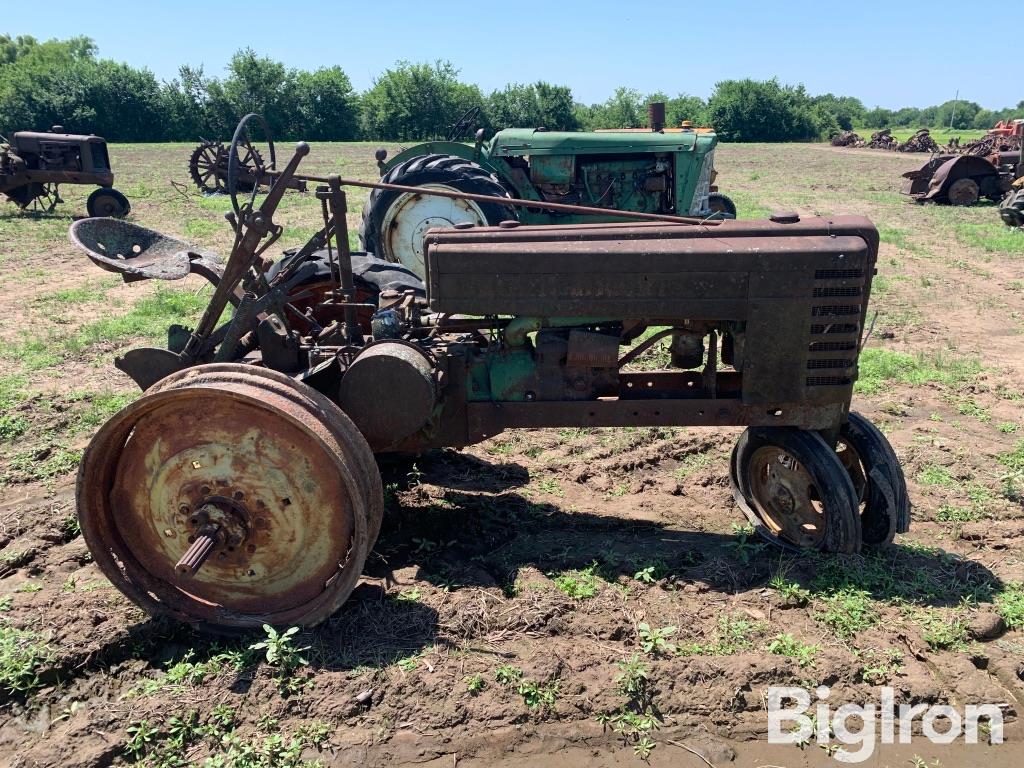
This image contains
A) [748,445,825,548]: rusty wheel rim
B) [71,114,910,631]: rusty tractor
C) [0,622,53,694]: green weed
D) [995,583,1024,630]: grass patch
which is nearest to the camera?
[0,622,53,694]: green weed

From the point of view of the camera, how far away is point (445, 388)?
156 inches

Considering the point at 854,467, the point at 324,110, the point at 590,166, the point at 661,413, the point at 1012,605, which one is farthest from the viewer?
the point at 324,110

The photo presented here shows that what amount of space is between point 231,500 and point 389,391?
83cm

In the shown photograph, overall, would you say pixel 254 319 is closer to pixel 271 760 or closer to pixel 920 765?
pixel 271 760

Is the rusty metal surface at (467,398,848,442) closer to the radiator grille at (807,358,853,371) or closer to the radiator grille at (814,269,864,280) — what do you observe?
the radiator grille at (807,358,853,371)

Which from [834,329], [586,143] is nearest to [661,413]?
[834,329]

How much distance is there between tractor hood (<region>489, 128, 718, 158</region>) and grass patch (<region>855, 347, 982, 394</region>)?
4112mm

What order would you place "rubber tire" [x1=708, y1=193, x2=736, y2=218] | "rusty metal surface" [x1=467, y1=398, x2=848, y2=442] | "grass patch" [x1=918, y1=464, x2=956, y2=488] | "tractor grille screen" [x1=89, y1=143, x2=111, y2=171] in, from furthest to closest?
1. "tractor grille screen" [x1=89, y1=143, x2=111, y2=171]
2. "rubber tire" [x1=708, y1=193, x2=736, y2=218]
3. "grass patch" [x1=918, y1=464, x2=956, y2=488]
4. "rusty metal surface" [x1=467, y1=398, x2=848, y2=442]

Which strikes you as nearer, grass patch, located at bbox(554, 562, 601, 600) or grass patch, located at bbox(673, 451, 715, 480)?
grass patch, located at bbox(554, 562, 601, 600)

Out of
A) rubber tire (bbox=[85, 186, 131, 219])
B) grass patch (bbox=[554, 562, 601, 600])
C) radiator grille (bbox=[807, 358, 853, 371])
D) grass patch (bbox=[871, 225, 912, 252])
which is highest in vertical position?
radiator grille (bbox=[807, 358, 853, 371])

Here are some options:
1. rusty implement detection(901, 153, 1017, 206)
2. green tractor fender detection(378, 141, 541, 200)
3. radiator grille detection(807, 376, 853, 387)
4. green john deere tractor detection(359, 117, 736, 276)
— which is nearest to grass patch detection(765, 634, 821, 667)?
radiator grille detection(807, 376, 853, 387)

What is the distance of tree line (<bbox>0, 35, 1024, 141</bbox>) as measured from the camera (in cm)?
4212

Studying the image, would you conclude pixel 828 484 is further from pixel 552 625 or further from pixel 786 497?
pixel 552 625

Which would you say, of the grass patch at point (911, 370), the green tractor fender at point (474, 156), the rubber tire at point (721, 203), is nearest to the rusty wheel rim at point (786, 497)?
the grass patch at point (911, 370)
